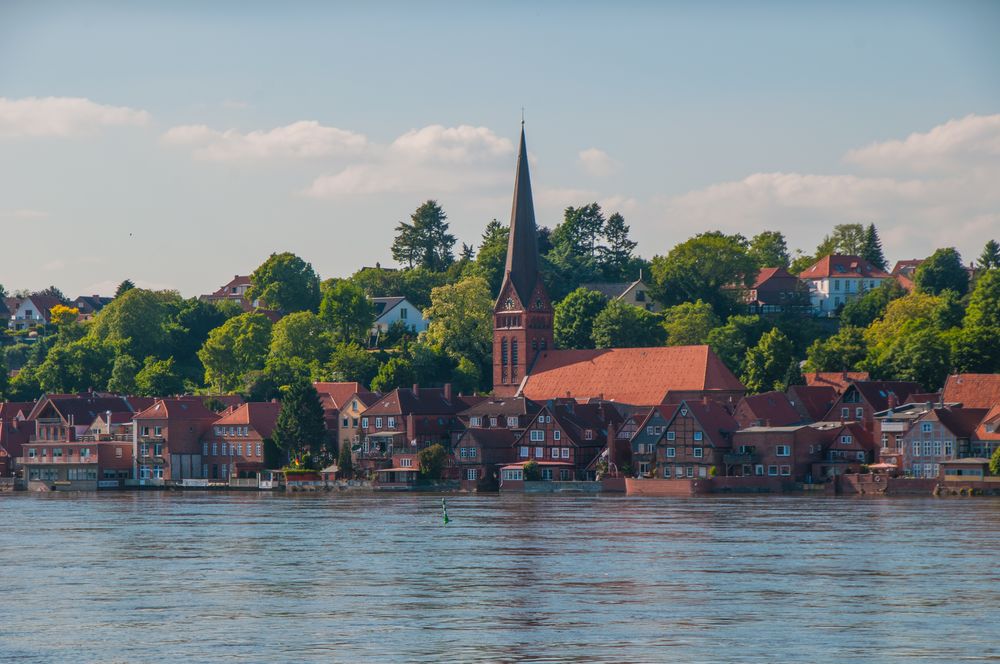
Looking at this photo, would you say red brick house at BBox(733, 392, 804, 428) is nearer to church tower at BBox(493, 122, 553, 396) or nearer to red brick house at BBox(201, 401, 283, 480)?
church tower at BBox(493, 122, 553, 396)

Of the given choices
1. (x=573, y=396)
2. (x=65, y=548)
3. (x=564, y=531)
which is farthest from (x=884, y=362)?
(x=65, y=548)

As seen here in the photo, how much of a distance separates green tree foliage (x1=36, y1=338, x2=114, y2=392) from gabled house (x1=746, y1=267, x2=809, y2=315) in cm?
5795

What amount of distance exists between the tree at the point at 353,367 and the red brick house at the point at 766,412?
4255 centimetres

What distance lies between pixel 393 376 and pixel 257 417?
14806 millimetres

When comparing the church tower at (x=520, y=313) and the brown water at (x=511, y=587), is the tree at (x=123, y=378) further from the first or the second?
the brown water at (x=511, y=587)

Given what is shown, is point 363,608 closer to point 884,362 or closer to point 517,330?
point 884,362

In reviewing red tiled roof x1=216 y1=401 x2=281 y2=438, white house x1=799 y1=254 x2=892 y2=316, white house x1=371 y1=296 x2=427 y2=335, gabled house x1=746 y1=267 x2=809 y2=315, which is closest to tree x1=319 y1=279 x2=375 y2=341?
white house x1=371 y1=296 x2=427 y2=335

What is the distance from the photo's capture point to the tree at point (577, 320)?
156375 mm

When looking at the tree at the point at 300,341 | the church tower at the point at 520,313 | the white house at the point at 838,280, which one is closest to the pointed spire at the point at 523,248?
the church tower at the point at 520,313

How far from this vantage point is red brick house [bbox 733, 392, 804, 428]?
373ft

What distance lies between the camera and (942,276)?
533 ft

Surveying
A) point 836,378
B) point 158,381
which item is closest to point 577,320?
point 836,378

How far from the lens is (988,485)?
10075cm

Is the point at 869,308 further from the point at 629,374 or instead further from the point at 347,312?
the point at 347,312
